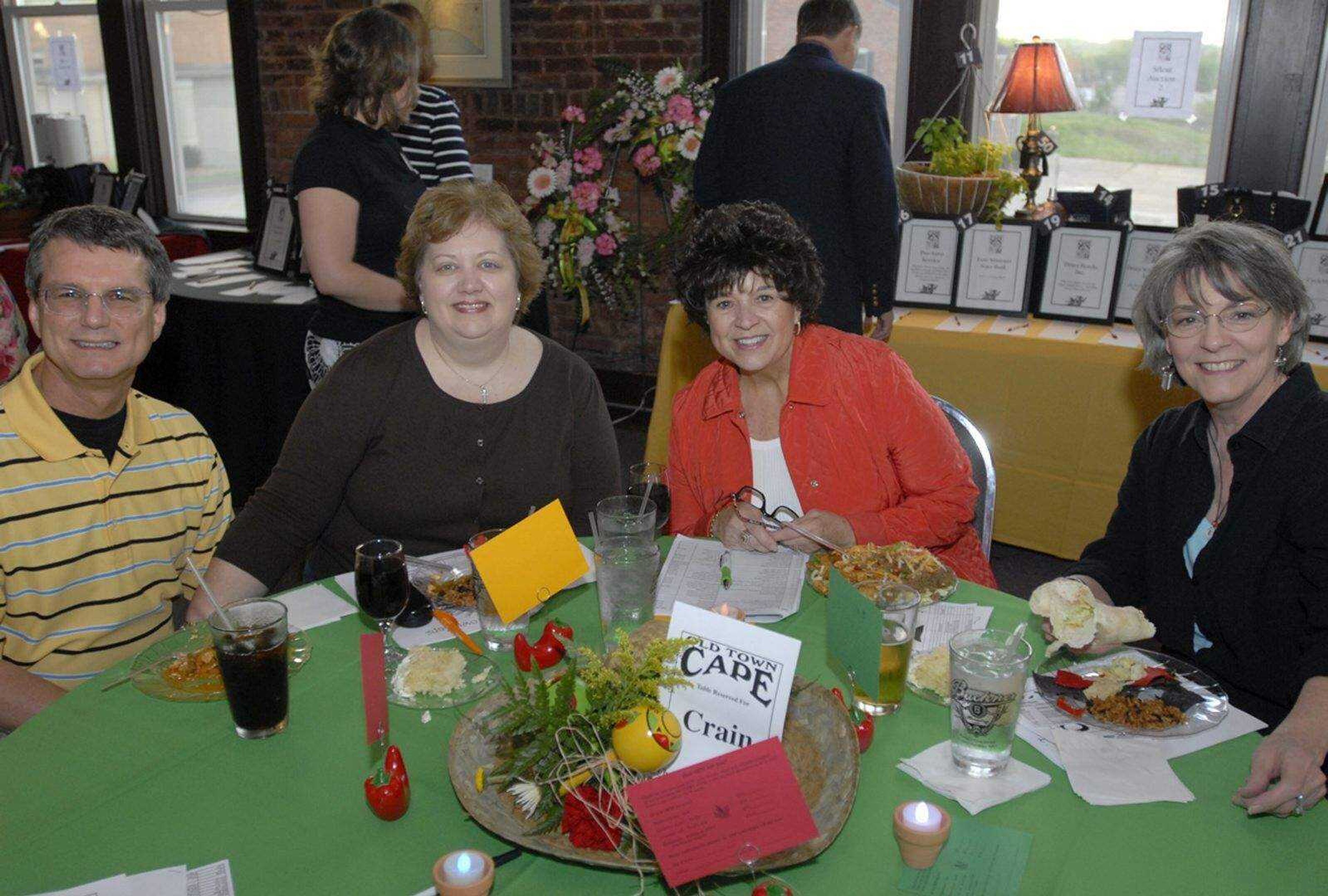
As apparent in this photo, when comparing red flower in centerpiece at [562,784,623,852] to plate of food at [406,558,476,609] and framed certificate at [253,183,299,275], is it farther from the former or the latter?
framed certificate at [253,183,299,275]

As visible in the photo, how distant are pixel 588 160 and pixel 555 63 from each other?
2.87 feet

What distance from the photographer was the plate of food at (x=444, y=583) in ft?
5.21

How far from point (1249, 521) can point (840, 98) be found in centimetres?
211

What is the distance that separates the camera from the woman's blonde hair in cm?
313

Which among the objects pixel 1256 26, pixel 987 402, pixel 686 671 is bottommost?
pixel 987 402

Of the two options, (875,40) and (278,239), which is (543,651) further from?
(875,40)

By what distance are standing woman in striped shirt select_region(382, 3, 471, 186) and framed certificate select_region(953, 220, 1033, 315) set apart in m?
1.75

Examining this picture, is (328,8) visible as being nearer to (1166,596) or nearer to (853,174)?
(853,174)

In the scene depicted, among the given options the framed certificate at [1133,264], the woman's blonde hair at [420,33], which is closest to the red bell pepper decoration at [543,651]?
the woman's blonde hair at [420,33]

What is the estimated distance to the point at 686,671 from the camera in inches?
45.8

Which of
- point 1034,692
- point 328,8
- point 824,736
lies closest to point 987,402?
point 1034,692

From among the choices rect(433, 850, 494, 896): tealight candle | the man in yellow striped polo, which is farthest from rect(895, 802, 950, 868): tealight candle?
the man in yellow striped polo

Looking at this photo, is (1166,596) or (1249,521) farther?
(1166,596)

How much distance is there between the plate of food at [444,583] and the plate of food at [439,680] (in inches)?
5.5
